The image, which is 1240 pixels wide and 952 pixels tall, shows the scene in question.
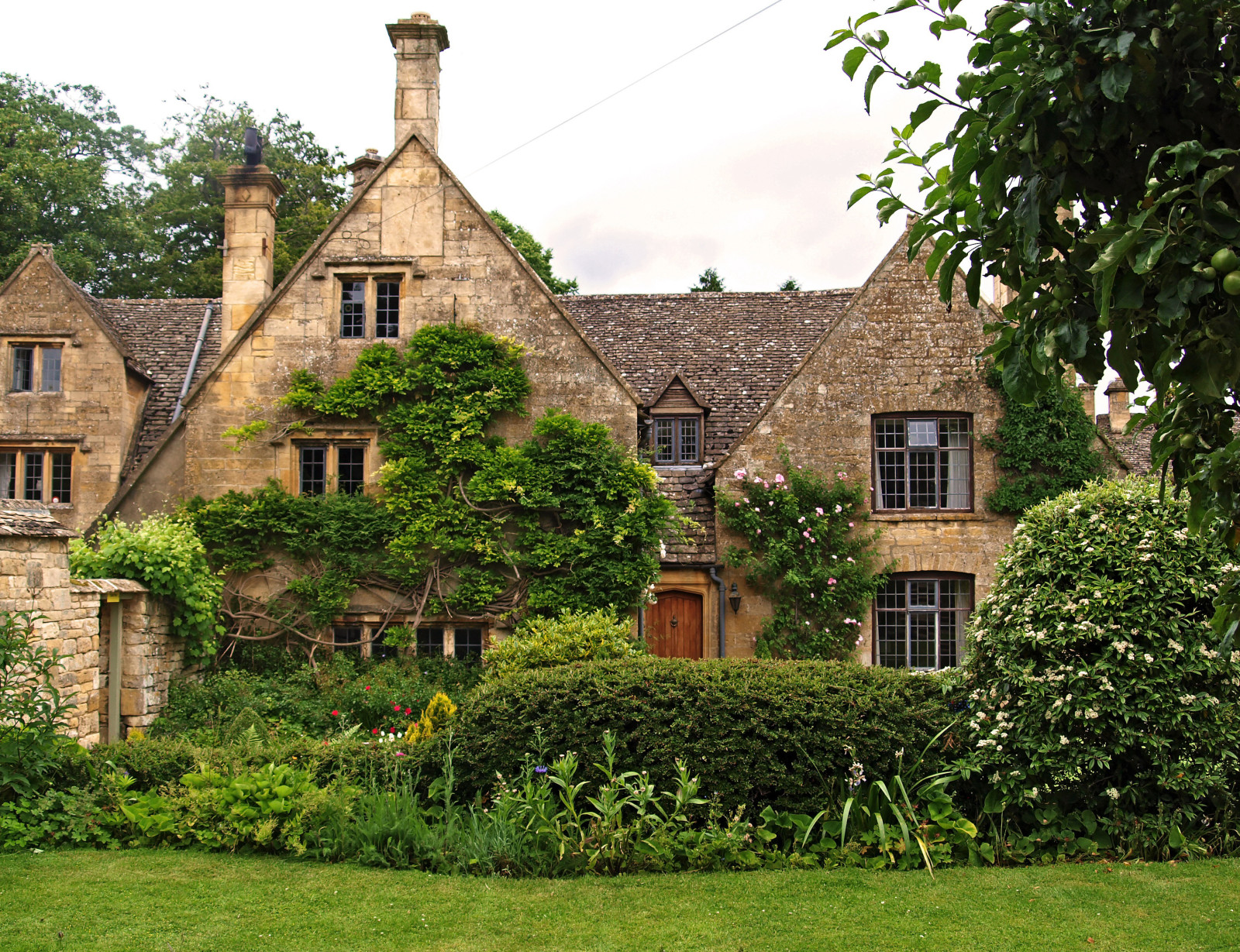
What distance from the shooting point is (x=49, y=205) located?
107 ft

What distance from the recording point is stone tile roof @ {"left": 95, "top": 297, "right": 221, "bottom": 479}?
61.7 ft

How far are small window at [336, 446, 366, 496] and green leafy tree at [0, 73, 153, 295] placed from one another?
2165cm

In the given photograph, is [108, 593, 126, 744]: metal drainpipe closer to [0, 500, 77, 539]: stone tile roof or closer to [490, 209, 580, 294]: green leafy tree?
[0, 500, 77, 539]: stone tile roof

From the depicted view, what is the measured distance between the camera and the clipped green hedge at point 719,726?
7.83 metres

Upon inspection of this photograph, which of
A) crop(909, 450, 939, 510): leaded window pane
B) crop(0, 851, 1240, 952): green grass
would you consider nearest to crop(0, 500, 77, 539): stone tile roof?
crop(0, 851, 1240, 952): green grass

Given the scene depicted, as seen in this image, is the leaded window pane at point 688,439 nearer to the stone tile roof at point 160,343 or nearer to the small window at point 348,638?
the small window at point 348,638

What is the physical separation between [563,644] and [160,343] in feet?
42.8

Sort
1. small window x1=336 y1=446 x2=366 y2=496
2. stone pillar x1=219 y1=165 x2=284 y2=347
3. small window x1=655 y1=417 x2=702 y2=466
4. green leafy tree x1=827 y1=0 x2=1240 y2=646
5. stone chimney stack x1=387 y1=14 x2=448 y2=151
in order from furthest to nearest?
1. small window x1=655 y1=417 x2=702 y2=466
2. stone pillar x1=219 y1=165 x2=284 y2=347
3. stone chimney stack x1=387 y1=14 x2=448 y2=151
4. small window x1=336 y1=446 x2=366 y2=496
5. green leafy tree x1=827 y1=0 x2=1240 y2=646

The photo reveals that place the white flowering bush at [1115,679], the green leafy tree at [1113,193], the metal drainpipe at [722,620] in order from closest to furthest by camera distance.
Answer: the green leafy tree at [1113,193], the white flowering bush at [1115,679], the metal drainpipe at [722,620]

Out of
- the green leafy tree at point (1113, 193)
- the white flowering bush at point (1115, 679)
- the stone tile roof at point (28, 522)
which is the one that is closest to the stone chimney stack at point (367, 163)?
the stone tile roof at point (28, 522)

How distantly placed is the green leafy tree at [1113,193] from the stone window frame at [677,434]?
13625mm

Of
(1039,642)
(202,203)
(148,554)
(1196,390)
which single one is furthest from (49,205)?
(1196,390)

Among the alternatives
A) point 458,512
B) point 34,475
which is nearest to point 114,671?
point 458,512

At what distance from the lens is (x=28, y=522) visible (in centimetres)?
919
